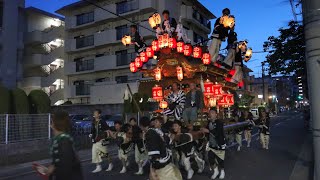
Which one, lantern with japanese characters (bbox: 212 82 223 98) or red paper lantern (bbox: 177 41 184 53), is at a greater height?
red paper lantern (bbox: 177 41 184 53)

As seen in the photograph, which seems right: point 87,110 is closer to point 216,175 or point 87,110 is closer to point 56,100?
point 56,100

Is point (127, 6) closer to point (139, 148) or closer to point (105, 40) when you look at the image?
point (105, 40)

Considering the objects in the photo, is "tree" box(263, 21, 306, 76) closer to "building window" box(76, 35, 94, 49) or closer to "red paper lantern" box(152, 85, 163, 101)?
"red paper lantern" box(152, 85, 163, 101)

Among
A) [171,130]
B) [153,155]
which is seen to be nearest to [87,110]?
[171,130]

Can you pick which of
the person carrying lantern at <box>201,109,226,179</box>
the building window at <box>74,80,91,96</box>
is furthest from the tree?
the building window at <box>74,80,91,96</box>

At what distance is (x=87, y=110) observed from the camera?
3322cm

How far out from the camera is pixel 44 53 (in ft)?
126

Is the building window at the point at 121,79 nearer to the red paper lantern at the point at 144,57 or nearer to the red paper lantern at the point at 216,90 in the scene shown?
the red paper lantern at the point at 144,57

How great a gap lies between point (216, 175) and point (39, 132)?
29.0 feet

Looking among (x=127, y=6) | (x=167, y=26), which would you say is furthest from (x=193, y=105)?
(x=127, y=6)

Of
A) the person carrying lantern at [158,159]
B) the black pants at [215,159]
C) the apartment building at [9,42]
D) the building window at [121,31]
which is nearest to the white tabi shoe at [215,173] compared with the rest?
the black pants at [215,159]

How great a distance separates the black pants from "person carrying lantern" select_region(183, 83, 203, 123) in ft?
7.79

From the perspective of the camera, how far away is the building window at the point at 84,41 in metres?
39.4

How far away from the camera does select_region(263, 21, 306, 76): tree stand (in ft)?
61.2
